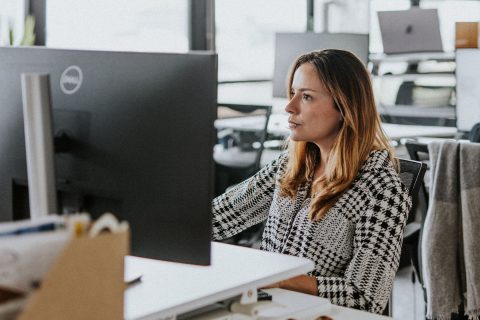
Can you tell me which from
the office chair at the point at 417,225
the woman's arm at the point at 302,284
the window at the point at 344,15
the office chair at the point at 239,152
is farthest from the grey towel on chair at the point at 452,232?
the window at the point at 344,15

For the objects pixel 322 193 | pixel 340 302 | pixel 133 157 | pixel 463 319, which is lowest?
pixel 463 319

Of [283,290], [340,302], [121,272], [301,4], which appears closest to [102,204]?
[121,272]

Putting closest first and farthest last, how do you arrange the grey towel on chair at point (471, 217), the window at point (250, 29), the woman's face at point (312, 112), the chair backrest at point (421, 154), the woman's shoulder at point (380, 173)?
the woman's shoulder at point (380, 173)
the woman's face at point (312, 112)
the grey towel on chair at point (471, 217)
the chair backrest at point (421, 154)
the window at point (250, 29)

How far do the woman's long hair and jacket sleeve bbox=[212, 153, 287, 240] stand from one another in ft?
0.30

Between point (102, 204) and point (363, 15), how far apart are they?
545cm

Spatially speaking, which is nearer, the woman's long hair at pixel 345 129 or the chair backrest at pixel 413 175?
the woman's long hair at pixel 345 129

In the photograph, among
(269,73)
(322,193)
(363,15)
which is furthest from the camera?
(363,15)

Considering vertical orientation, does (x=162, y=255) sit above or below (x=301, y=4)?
below

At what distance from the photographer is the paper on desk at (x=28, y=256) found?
87 cm

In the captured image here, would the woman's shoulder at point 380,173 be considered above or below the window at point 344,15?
below

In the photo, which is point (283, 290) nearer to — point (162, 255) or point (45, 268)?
point (162, 255)

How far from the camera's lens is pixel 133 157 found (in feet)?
4.03

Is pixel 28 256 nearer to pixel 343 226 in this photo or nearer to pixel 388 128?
pixel 343 226

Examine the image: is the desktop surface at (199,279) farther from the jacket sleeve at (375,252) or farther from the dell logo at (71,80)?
the dell logo at (71,80)
